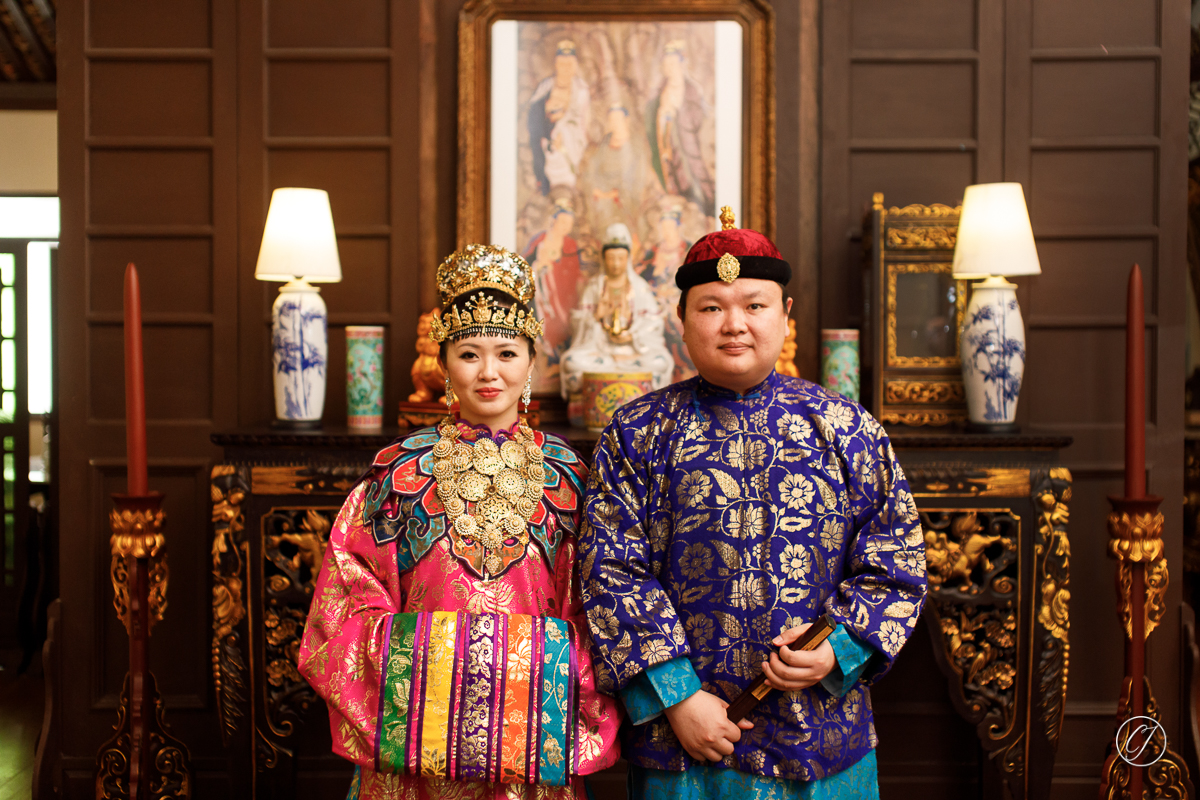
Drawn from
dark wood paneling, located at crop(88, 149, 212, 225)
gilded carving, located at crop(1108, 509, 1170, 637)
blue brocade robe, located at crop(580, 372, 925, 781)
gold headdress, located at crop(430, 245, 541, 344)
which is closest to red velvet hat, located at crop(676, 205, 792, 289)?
blue brocade robe, located at crop(580, 372, 925, 781)

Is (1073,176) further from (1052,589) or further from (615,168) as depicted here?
(615,168)

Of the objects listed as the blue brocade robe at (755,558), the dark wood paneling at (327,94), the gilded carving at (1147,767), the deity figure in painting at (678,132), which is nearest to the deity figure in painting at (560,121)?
the deity figure in painting at (678,132)

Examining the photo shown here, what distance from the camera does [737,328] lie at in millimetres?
1383

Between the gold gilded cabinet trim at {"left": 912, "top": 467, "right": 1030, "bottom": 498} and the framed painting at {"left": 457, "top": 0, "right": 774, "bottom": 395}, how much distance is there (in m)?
0.81

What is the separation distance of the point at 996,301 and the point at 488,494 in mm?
1590

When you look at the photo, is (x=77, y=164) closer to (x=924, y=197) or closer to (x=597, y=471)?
(x=597, y=471)

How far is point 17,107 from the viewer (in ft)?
14.3

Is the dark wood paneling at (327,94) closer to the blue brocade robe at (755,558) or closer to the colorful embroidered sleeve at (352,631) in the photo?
the colorful embroidered sleeve at (352,631)

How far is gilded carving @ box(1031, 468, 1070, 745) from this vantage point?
83.2 inches

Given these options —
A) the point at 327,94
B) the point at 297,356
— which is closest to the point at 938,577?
the point at 297,356

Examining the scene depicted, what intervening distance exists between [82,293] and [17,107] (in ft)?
8.50

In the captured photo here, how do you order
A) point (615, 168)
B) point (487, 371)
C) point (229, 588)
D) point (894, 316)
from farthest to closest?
point (615, 168) < point (894, 316) < point (229, 588) < point (487, 371)

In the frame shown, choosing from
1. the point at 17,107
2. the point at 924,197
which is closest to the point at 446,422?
the point at 924,197

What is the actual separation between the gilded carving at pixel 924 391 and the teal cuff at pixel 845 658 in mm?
1246
